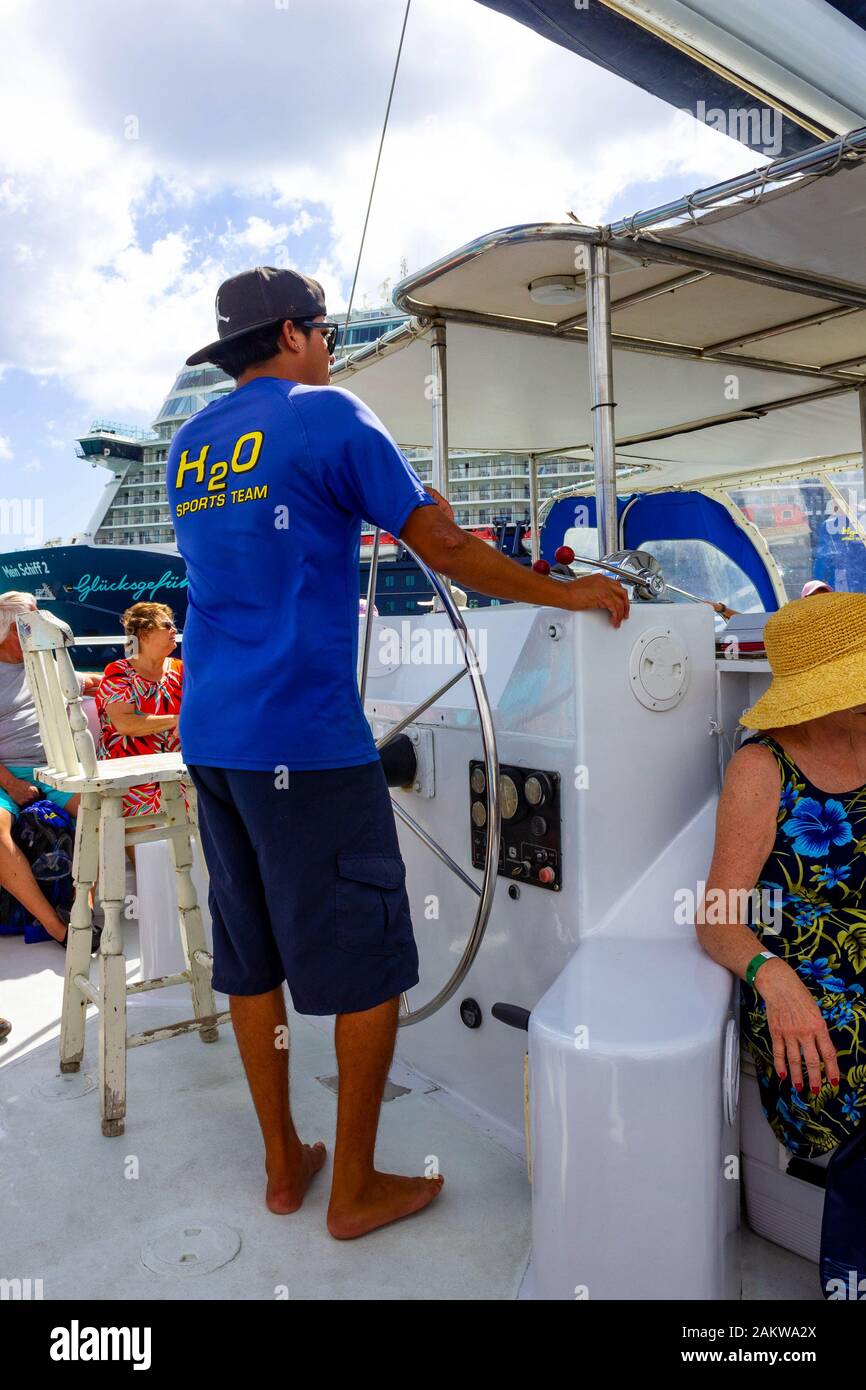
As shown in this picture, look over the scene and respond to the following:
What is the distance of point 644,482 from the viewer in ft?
20.1

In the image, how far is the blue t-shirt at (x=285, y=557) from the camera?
52.1 inches

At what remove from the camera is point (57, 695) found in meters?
2.14

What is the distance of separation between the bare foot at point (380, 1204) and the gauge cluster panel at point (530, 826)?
1.75 ft

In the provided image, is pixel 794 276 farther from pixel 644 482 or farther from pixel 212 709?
pixel 644 482

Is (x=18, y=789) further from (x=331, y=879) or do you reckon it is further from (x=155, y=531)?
(x=155, y=531)

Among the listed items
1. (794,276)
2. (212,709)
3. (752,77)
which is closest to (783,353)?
(794,276)

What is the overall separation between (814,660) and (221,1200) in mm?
1343

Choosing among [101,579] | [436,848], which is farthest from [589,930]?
[101,579]

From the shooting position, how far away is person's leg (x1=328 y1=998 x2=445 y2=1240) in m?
→ 1.45

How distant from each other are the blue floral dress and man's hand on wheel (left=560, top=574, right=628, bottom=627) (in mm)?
318

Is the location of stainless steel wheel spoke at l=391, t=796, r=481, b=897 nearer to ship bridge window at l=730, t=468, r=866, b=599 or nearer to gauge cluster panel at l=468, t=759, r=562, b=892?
gauge cluster panel at l=468, t=759, r=562, b=892

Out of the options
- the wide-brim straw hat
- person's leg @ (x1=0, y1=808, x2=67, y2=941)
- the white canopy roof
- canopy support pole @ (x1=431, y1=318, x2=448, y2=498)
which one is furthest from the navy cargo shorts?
person's leg @ (x1=0, y1=808, x2=67, y2=941)

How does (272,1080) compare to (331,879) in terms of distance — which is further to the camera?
(272,1080)
